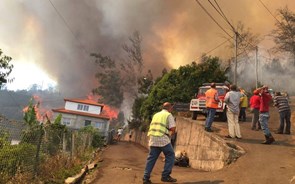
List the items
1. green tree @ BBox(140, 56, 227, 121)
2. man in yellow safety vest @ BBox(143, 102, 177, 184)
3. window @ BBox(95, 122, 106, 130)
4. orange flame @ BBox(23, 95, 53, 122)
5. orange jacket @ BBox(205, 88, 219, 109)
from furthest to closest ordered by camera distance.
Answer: window @ BBox(95, 122, 106, 130)
orange flame @ BBox(23, 95, 53, 122)
green tree @ BBox(140, 56, 227, 121)
orange jacket @ BBox(205, 88, 219, 109)
man in yellow safety vest @ BBox(143, 102, 177, 184)

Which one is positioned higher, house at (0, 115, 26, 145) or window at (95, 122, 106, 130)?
window at (95, 122, 106, 130)

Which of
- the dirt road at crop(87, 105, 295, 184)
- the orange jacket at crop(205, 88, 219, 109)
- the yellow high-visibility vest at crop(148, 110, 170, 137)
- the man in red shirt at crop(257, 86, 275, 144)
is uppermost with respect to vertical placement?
the orange jacket at crop(205, 88, 219, 109)

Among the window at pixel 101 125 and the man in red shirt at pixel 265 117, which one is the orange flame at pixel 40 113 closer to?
the window at pixel 101 125

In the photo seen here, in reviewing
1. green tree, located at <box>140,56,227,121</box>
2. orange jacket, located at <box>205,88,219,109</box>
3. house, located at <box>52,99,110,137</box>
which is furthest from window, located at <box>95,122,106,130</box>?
orange jacket, located at <box>205,88,219,109</box>

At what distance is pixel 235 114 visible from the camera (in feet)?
38.7

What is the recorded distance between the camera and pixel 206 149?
11.7 metres

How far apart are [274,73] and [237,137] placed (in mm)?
50342

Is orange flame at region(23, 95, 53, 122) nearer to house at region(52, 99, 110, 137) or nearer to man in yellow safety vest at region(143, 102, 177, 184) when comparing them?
house at region(52, 99, 110, 137)

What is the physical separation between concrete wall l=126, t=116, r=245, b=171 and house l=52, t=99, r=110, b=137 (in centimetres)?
4150

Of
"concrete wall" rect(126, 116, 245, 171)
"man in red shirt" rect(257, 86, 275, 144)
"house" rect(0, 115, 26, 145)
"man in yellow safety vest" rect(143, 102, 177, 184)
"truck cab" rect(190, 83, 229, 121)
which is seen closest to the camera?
"man in yellow safety vest" rect(143, 102, 177, 184)

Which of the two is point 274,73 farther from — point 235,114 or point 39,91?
point 39,91

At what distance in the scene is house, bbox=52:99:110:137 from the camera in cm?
5603

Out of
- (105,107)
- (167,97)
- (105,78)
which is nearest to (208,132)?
(167,97)

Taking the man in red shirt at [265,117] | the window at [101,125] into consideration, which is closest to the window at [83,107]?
the window at [101,125]
